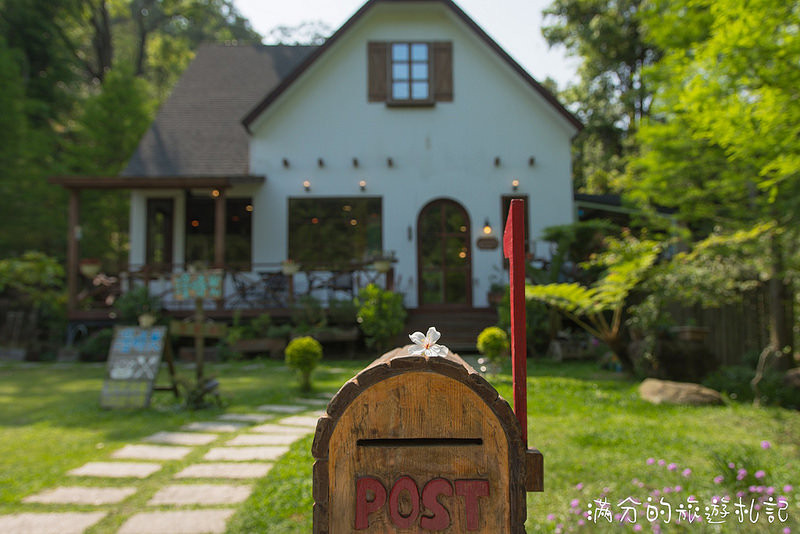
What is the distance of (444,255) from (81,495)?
9498 mm

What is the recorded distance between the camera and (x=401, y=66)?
41.3ft

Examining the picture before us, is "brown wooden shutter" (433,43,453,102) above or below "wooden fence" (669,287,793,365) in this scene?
above

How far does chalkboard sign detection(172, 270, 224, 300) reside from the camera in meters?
6.24

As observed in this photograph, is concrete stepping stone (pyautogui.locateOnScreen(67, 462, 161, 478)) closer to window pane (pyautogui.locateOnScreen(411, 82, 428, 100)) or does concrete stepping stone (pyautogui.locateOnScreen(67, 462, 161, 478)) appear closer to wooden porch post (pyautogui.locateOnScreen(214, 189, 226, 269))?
wooden porch post (pyautogui.locateOnScreen(214, 189, 226, 269))

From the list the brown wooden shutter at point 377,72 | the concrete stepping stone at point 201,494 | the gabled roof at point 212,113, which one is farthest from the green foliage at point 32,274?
the concrete stepping stone at point 201,494

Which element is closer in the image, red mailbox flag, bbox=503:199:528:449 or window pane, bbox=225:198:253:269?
red mailbox flag, bbox=503:199:528:449

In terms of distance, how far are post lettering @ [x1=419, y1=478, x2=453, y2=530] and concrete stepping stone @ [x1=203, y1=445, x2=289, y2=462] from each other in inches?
118

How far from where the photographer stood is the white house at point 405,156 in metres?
12.2

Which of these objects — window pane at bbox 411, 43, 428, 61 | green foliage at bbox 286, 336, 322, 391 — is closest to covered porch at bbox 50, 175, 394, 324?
green foliage at bbox 286, 336, 322, 391

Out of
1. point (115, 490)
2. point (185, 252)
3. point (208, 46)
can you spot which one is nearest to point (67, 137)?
point (208, 46)

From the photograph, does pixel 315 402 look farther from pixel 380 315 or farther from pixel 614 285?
pixel 614 285

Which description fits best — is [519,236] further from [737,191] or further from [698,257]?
[737,191]

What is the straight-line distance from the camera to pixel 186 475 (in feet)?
12.1

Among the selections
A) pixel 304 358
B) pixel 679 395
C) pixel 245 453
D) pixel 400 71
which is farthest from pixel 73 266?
pixel 679 395
